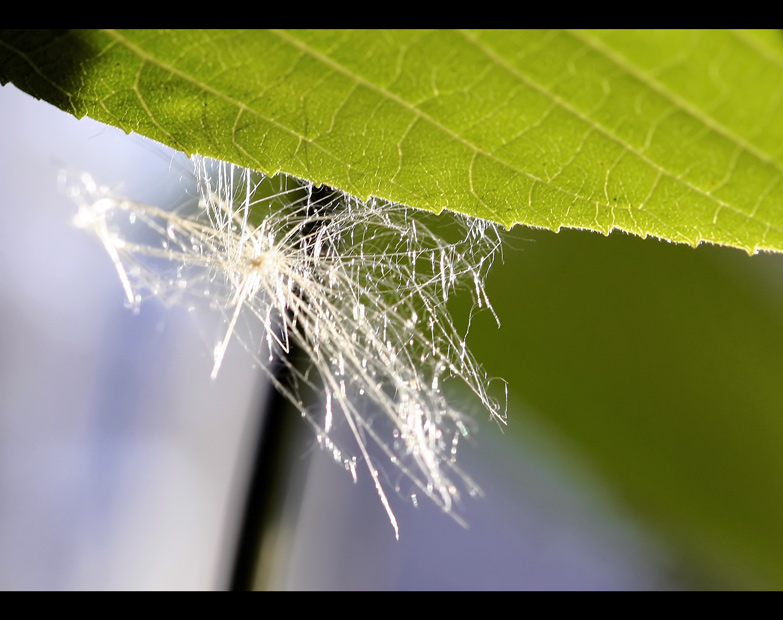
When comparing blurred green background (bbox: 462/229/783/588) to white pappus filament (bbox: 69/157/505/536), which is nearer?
white pappus filament (bbox: 69/157/505/536)

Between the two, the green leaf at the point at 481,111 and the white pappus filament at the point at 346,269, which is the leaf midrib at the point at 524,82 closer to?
the green leaf at the point at 481,111

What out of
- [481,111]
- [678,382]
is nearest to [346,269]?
[481,111]

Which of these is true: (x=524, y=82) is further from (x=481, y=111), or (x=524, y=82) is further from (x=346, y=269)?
(x=346, y=269)

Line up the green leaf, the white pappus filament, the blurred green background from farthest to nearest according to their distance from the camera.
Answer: the blurred green background < the white pappus filament < the green leaf

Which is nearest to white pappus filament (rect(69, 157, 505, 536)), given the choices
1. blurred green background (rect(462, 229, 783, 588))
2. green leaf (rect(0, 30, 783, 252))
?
green leaf (rect(0, 30, 783, 252))

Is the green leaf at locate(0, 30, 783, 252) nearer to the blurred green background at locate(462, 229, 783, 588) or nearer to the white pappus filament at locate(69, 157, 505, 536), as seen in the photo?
the white pappus filament at locate(69, 157, 505, 536)

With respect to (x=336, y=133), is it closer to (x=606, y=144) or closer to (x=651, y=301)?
(x=606, y=144)

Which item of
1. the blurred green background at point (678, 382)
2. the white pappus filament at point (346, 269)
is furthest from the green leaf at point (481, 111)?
the blurred green background at point (678, 382)

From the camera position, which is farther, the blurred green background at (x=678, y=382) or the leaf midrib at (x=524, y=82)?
the blurred green background at (x=678, y=382)

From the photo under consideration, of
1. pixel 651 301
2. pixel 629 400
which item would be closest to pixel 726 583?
pixel 629 400
